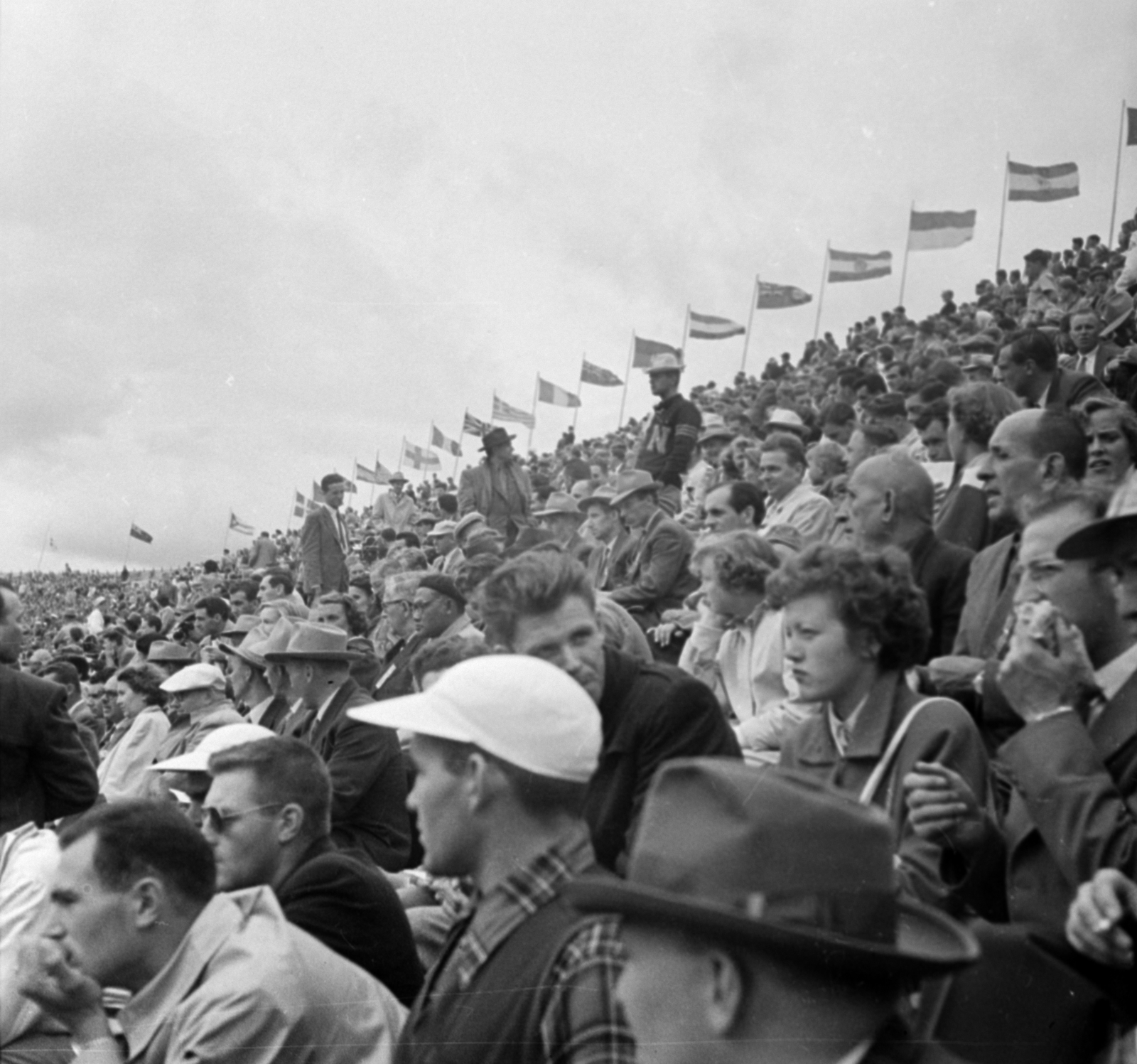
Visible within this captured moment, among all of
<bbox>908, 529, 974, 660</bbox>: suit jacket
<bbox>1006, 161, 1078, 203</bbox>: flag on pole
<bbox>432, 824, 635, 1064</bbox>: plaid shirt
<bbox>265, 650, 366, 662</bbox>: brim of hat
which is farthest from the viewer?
<bbox>1006, 161, 1078, 203</bbox>: flag on pole

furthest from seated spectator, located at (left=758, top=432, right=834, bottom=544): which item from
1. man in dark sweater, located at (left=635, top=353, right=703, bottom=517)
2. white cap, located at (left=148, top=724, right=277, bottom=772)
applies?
white cap, located at (left=148, top=724, right=277, bottom=772)

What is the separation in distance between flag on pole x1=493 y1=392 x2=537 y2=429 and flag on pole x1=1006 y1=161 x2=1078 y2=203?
13.4 meters

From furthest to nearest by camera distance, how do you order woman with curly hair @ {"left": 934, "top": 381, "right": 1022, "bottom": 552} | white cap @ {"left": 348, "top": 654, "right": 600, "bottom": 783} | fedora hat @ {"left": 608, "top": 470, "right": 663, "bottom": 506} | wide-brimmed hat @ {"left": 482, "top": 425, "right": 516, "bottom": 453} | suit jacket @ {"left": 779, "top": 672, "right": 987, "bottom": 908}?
wide-brimmed hat @ {"left": 482, "top": 425, "right": 516, "bottom": 453}
fedora hat @ {"left": 608, "top": 470, "right": 663, "bottom": 506}
woman with curly hair @ {"left": 934, "top": 381, "right": 1022, "bottom": 552}
suit jacket @ {"left": 779, "top": 672, "right": 987, "bottom": 908}
white cap @ {"left": 348, "top": 654, "right": 600, "bottom": 783}

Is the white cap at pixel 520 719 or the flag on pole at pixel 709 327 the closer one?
the white cap at pixel 520 719

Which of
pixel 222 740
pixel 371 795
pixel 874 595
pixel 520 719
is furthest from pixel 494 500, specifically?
pixel 520 719

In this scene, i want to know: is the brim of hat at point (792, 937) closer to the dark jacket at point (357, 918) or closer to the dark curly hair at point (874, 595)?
the dark curly hair at point (874, 595)

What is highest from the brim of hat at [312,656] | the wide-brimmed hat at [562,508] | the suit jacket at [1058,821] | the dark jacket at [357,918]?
the wide-brimmed hat at [562,508]

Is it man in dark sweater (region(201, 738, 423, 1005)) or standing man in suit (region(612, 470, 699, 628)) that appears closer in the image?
man in dark sweater (region(201, 738, 423, 1005))

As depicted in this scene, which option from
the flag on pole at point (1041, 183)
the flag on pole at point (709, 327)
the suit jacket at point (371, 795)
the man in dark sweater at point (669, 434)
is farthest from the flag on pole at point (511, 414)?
the suit jacket at point (371, 795)

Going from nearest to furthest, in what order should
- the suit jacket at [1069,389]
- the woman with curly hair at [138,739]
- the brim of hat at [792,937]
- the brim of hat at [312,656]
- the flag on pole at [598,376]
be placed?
the brim of hat at [792,937] → the brim of hat at [312,656] → the suit jacket at [1069,389] → the woman with curly hair at [138,739] → the flag on pole at [598,376]

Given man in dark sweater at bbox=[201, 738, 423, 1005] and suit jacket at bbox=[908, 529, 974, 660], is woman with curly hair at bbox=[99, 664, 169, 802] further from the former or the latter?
Answer: suit jacket at bbox=[908, 529, 974, 660]

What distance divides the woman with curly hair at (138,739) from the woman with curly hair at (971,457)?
458 cm

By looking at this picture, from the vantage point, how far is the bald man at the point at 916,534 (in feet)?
18.3

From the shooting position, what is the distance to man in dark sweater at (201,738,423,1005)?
4.15 metres
